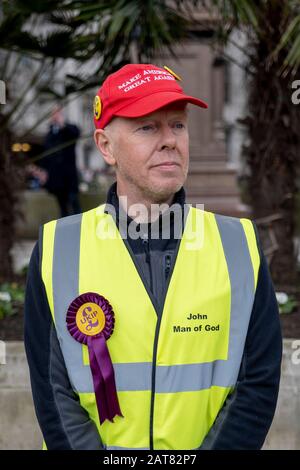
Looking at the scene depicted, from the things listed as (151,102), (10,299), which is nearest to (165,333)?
(151,102)

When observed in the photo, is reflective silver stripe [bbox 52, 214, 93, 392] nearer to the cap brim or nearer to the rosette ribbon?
the rosette ribbon

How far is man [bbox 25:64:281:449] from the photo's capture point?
5.66 feet

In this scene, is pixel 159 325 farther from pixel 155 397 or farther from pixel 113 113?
pixel 113 113

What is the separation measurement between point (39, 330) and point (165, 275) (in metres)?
0.36

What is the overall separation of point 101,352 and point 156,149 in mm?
532

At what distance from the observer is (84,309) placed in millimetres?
1750

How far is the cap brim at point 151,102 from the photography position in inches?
67.0

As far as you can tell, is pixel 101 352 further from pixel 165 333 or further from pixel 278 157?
pixel 278 157

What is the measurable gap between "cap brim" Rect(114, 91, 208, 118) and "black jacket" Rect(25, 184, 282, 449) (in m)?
0.33

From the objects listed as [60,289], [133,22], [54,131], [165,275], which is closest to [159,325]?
[165,275]

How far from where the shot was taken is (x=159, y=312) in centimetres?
173

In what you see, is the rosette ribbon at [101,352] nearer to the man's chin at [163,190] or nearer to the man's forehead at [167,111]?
the man's chin at [163,190]
